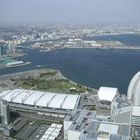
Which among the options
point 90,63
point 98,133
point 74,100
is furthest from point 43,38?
point 98,133

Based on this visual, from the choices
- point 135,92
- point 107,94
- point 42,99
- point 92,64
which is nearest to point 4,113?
point 42,99

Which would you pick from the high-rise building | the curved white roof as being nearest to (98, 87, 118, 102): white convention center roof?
the curved white roof

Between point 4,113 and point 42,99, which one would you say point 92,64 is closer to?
point 42,99

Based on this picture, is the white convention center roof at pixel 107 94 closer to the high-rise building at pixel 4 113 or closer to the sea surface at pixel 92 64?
the sea surface at pixel 92 64

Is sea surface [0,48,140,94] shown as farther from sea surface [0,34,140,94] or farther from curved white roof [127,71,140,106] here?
curved white roof [127,71,140,106]

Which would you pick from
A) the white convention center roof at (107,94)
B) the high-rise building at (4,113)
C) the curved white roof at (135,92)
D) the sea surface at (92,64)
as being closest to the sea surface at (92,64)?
the sea surface at (92,64)
